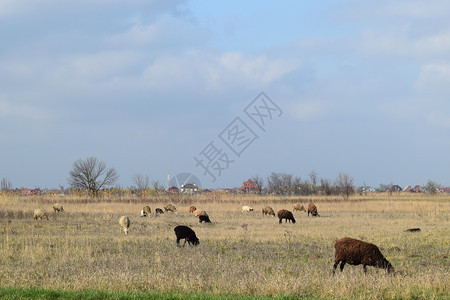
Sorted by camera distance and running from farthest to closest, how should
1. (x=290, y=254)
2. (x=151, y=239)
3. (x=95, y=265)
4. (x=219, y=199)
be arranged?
(x=219, y=199), (x=151, y=239), (x=290, y=254), (x=95, y=265)

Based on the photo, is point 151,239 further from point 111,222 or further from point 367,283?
point 367,283

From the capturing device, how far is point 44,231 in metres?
23.8

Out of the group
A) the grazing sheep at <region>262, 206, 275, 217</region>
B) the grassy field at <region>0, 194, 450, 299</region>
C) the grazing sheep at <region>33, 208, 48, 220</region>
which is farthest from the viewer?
the grazing sheep at <region>262, 206, 275, 217</region>

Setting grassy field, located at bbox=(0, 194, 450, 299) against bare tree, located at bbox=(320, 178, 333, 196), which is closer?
grassy field, located at bbox=(0, 194, 450, 299)

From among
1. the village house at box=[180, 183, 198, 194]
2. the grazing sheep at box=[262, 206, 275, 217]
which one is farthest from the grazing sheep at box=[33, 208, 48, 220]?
the village house at box=[180, 183, 198, 194]

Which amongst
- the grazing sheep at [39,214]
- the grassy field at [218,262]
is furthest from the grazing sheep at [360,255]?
the grazing sheep at [39,214]

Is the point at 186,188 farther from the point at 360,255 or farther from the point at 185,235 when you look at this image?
the point at 360,255

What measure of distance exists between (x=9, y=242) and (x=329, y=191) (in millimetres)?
66310

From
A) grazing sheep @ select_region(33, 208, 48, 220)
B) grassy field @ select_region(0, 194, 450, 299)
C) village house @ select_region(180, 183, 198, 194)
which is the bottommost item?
grassy field @ select_region(0, 194, 450, 299)

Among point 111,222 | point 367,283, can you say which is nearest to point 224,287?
point 367,283

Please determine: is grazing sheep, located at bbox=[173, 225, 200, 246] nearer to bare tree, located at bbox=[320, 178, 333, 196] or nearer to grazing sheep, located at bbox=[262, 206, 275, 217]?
grazing sheep, located at bbox=[262, 206, 275, 217]

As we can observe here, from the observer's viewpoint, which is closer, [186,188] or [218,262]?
[218,262]

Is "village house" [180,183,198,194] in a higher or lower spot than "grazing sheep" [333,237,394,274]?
higher

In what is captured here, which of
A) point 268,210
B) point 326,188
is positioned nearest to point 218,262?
point 268,210
